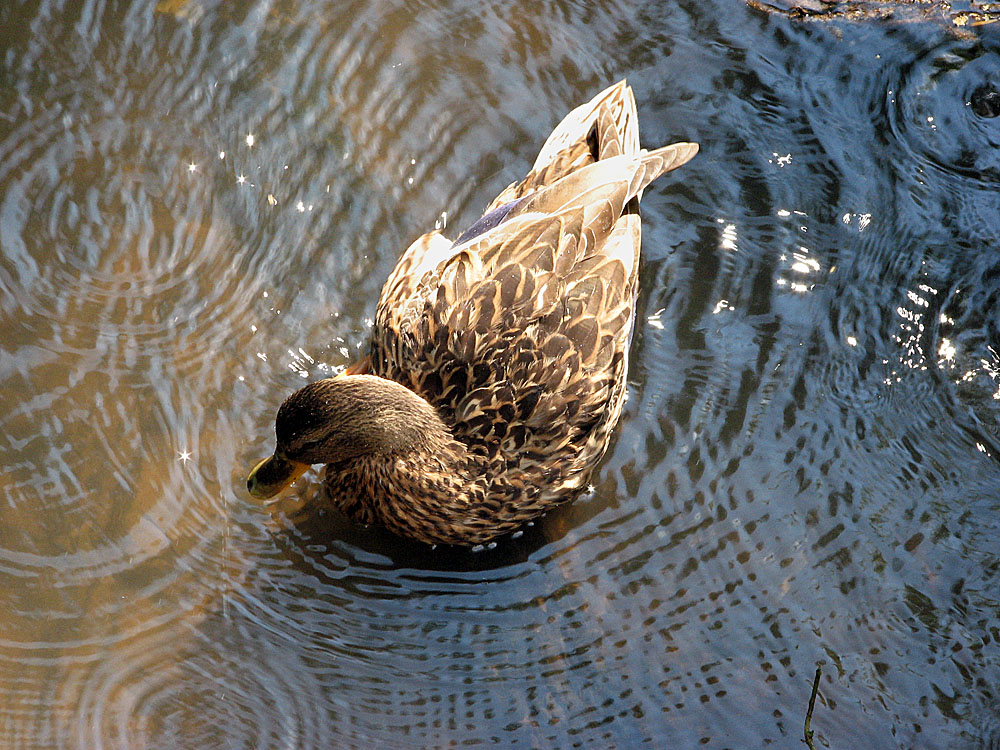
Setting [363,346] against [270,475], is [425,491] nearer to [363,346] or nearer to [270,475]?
[270,475]

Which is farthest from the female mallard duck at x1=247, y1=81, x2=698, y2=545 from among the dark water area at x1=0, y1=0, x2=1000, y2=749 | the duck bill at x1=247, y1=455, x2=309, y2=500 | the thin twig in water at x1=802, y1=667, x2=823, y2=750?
the thin twig in water at x1=802, y1=667, x2=823, y2=750

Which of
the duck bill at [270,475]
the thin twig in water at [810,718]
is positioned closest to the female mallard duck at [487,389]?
the duck bill at [270,475]

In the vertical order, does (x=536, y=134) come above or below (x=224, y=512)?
above

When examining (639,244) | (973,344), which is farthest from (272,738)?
(973,344)

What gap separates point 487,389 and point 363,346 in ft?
2.77

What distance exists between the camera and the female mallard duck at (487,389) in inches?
166

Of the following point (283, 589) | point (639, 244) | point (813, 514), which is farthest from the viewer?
point (639, 244)

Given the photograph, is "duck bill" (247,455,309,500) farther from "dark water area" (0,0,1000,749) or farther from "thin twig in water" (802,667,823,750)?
"thin twig in water" (802,667,823,750)

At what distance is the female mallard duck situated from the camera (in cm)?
422

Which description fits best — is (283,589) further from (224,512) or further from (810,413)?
(810,413)

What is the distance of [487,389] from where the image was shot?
4.25 metres

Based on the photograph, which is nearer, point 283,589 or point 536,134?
point 283,589

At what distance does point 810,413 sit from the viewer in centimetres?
478

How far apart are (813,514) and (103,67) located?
4153mm
